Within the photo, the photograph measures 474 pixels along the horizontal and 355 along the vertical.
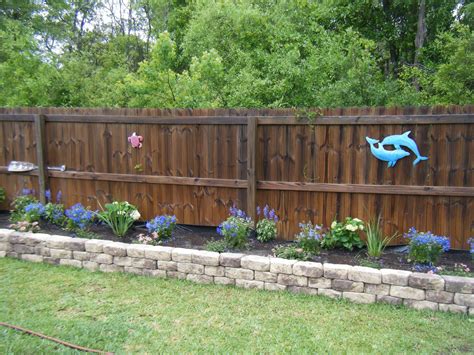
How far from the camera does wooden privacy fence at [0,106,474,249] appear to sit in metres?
4.70

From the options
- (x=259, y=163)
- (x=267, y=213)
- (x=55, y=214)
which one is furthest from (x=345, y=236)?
(x=55, y=214)

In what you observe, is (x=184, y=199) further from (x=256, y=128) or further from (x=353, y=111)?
(x=353, y=111)

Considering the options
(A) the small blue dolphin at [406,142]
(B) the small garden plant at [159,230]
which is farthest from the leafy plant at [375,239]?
(B) the small garden plant at [159,230]

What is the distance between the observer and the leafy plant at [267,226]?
5.15 m

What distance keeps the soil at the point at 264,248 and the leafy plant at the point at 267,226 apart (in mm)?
79

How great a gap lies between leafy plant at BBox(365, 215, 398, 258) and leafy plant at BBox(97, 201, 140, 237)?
10.5ft

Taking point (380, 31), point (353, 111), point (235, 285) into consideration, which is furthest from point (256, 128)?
point (380, 31)

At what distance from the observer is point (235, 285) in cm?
445

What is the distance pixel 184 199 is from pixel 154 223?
29.4 inches

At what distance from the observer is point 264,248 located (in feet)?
16.2

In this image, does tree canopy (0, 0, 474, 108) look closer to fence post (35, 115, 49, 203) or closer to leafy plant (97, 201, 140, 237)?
fence post (35, 115, 49, 203)

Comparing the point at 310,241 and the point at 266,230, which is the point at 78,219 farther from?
the point at 310,241

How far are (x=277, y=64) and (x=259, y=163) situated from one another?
3879 mm

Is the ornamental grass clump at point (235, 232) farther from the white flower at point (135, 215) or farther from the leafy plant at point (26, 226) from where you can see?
the leafy plant at point (26, 226)
